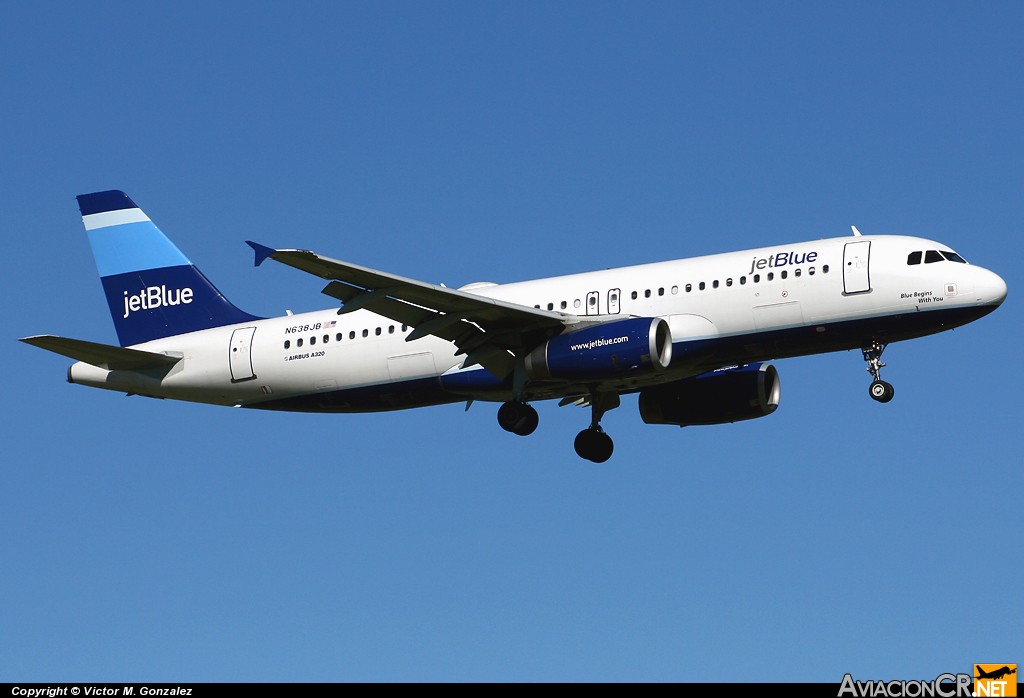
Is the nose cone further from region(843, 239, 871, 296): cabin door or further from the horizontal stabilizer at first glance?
the horizontal stabilizer

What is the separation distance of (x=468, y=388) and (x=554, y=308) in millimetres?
2969

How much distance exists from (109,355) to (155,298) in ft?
11.4

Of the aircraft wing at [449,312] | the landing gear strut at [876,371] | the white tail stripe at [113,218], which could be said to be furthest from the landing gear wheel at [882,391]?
the white tail stripe at [113,218]

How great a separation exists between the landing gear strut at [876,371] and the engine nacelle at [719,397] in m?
4.59

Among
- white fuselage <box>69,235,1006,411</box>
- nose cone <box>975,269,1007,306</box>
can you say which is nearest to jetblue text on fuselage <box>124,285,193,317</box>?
white fuselage <box>69,235,1006,411</box>

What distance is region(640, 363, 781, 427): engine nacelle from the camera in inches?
1726

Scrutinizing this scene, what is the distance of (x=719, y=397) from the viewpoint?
4397 centimetres

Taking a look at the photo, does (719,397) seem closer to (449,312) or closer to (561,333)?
(561,333)

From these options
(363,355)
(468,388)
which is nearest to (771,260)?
(468,388)

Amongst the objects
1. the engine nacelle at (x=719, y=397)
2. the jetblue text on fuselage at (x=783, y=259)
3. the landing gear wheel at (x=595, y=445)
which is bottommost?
the landing gear wheel at (x=595, y=445)

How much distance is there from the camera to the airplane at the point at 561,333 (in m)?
38.7

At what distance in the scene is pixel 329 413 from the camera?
44.3 metres

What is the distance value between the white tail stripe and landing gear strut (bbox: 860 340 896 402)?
2178 centimetres

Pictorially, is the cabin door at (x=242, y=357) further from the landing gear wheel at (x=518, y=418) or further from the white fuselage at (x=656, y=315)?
the landing gear wheel at (x=518, y=418)
